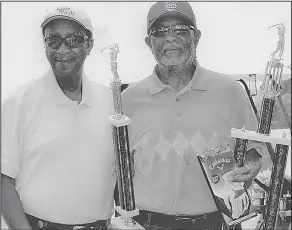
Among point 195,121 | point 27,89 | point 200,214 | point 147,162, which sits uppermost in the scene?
point 27,89

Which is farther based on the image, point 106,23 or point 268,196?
point 106,23

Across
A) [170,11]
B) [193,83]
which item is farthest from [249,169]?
[170,11]

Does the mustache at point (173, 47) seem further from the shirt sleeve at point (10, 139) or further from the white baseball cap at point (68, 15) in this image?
the shirt sleeve at point (10, 139)

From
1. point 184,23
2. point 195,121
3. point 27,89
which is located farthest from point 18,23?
point 195,121

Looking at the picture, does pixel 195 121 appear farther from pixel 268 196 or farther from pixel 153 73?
pixel 268 196

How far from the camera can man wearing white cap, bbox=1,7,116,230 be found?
122 cm

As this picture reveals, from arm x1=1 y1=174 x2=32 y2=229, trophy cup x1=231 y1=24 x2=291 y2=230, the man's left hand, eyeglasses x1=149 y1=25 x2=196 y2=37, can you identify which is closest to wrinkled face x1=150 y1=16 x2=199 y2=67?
eyeglasses x1=149 y1=25 x2=196 y2=37

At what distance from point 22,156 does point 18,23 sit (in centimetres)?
44

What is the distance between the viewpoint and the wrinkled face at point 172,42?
1237mm

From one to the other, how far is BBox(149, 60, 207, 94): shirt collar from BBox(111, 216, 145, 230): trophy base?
407 mm

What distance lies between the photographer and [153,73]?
136 cm

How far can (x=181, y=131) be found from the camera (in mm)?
1296

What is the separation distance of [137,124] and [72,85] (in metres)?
0.24

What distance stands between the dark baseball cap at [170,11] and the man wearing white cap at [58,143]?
195 millimetres
